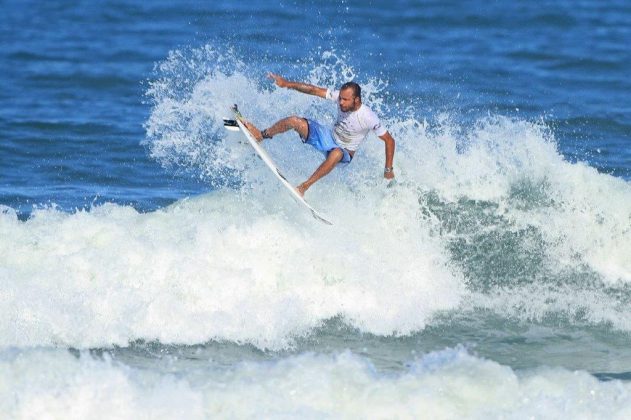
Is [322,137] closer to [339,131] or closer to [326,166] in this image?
[339,131]

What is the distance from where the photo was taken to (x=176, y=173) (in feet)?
53.7

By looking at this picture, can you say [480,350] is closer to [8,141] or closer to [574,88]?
[8,141]

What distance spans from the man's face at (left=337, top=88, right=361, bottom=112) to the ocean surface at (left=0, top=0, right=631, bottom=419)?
1388 millimetres

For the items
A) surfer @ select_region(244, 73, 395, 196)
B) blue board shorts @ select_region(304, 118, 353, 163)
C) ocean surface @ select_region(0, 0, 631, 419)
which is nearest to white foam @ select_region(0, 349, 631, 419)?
ocean surface @ select_region(0, 0, 631, 419)

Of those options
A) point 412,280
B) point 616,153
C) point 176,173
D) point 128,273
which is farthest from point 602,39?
point 128,273

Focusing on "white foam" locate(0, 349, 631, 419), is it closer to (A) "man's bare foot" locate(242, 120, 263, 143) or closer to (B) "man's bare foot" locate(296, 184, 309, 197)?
(B) "man's bare foot" locate(296, 184, 309, 197)

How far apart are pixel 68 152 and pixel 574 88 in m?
10.1

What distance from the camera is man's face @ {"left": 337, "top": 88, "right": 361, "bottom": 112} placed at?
11.8m

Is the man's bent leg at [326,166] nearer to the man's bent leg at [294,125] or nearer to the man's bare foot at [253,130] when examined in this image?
the man's bent leg at [294,125]

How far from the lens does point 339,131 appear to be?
1226 cm

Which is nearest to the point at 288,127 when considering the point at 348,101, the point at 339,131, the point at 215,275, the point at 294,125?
the point at 294,125

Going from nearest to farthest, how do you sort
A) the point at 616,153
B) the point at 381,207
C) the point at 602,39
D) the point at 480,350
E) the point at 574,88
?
the point at 480,350 < the point at 381,207 < the point at 616,153 < the point at 574,88 < the point at 602,39

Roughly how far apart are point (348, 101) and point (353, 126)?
0.40 m

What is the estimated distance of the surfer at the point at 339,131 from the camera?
12.0m
